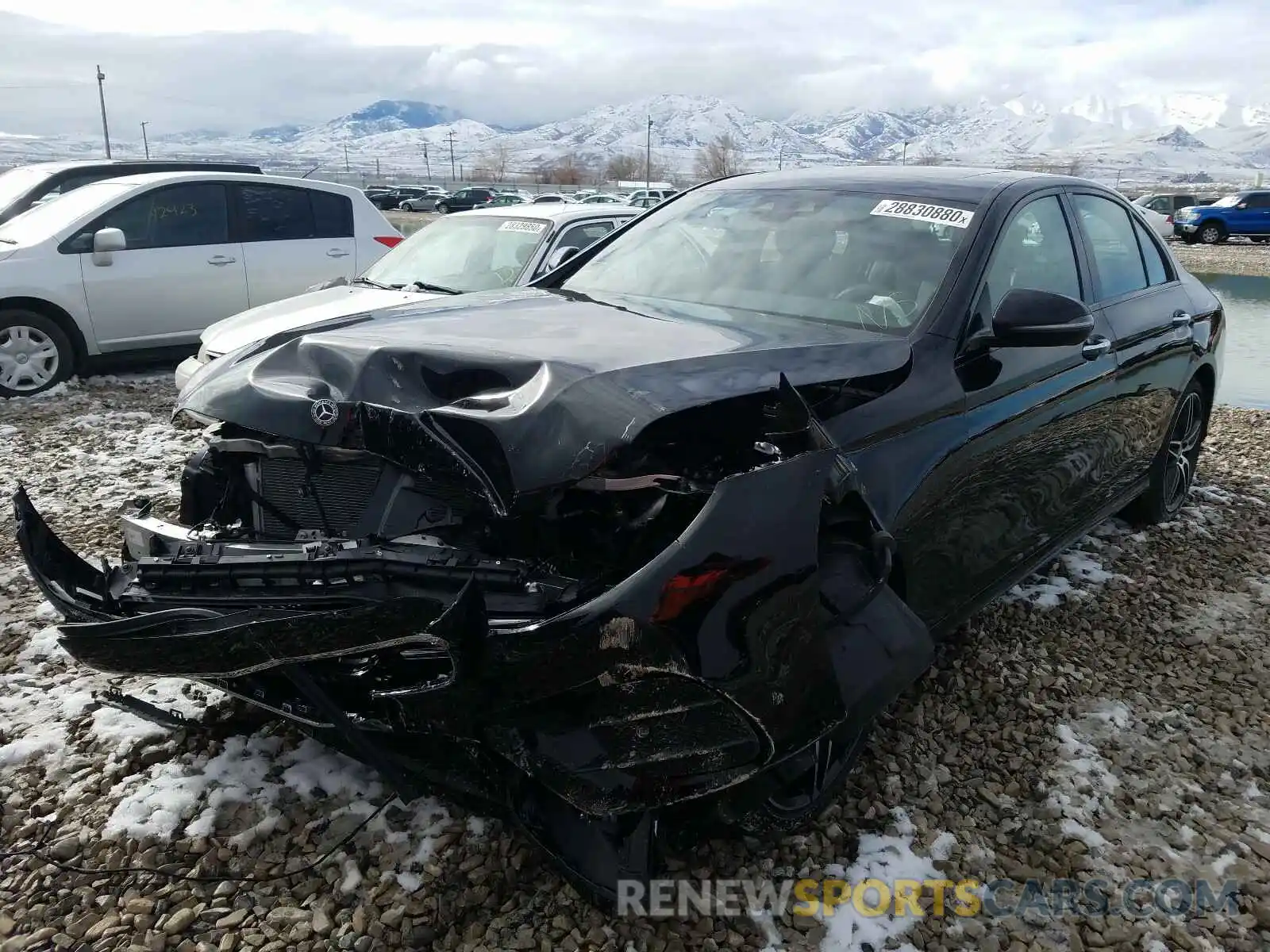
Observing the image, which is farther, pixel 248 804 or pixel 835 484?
pixel 248 804

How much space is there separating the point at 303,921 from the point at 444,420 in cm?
121

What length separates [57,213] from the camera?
744 centimetres

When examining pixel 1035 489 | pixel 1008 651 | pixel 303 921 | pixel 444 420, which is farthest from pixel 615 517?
pixel 1008 651

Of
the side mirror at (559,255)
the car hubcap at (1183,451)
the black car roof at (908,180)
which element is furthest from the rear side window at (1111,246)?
the side mirror at (559,255)

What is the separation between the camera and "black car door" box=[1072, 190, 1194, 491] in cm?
377

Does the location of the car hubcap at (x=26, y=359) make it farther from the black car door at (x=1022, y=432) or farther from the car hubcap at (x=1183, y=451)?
the car hubcap at (x=1183, y=451)

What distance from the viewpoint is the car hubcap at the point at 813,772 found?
2.29 m

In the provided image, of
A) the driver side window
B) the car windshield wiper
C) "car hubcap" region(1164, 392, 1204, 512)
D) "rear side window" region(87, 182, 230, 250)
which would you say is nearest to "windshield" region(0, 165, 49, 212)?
"rear side window" region(87, 182, 230, 250)

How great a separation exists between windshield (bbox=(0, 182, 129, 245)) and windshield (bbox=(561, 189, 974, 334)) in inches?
217

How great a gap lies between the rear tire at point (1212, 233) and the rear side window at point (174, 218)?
30272 millimetres

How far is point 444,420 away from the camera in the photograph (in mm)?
2086

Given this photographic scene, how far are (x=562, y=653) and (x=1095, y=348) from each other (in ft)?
8.63

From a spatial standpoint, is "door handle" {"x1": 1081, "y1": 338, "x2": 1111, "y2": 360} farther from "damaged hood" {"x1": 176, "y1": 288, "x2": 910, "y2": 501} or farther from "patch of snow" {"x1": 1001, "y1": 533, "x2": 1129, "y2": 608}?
"damaged hood" {"x1": 176, "y1": 288, "x2": 910, "y2": 501}

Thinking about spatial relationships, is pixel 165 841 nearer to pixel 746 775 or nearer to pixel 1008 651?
pixel 746 775
